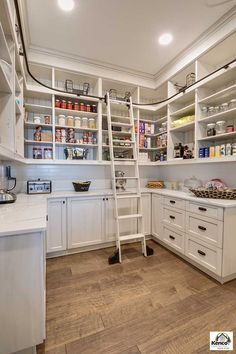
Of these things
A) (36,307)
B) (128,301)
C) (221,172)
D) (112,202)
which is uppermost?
(221,172)

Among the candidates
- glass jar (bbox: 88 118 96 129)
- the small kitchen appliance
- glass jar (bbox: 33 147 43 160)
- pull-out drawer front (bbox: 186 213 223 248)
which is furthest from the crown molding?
the small kitchen appliance

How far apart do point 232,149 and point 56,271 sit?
253 cm

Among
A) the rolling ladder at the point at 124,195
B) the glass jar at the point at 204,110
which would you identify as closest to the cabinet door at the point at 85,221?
the rolling ladder at the point at 124,195

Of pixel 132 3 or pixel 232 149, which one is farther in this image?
pixel 232 149

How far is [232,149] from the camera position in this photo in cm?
204

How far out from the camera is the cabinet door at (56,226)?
2.33 meters

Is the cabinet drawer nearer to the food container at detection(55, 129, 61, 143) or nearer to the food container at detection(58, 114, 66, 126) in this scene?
the food container at detection(55, 129, 61, 143)

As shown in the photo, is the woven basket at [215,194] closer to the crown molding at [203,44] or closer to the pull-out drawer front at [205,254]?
the pull-out drawer front at [205,254]

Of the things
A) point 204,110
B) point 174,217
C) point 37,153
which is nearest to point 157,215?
point 174,217

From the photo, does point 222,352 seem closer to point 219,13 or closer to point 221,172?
point 221,172

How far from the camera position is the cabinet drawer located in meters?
2.30

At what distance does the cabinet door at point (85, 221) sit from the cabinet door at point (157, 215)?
2.90 ft

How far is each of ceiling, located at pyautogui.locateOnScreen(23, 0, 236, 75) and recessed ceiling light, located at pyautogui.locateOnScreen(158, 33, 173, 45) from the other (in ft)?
0.17

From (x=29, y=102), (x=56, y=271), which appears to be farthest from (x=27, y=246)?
(x=29, y=102)
